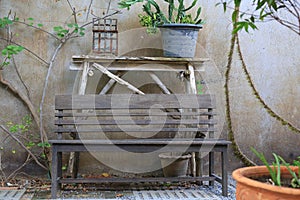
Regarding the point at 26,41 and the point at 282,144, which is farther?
the point at 282,144

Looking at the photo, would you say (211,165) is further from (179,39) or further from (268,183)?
(268,183)

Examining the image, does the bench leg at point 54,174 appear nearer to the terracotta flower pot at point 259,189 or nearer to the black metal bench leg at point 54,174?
the black metal bench leg at point 54,174

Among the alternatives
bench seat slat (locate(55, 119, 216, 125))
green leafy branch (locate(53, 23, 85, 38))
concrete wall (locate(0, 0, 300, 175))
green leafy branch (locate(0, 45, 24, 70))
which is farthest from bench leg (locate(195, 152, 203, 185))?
green leafy branch (locate(0, 45, 24, 70))

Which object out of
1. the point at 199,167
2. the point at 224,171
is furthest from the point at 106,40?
the point at 224,171

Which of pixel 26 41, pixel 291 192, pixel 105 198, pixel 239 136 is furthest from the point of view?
pixel 239 136

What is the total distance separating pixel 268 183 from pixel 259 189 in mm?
202

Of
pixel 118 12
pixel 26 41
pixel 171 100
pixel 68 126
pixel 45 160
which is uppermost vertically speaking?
pixel 118 12

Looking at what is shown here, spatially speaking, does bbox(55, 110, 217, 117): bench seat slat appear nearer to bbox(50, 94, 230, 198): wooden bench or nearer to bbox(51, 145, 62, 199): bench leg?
bbox(50, 94, 230, 198): wooden bench

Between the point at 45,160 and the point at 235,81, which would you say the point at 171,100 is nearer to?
the point at 235,81

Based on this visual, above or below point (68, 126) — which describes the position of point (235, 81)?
above

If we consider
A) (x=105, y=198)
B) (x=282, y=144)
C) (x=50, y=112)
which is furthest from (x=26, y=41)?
(x=282, y=144)

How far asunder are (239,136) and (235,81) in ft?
1.67

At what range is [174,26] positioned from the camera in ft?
11.3

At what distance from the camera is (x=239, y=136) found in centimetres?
393
